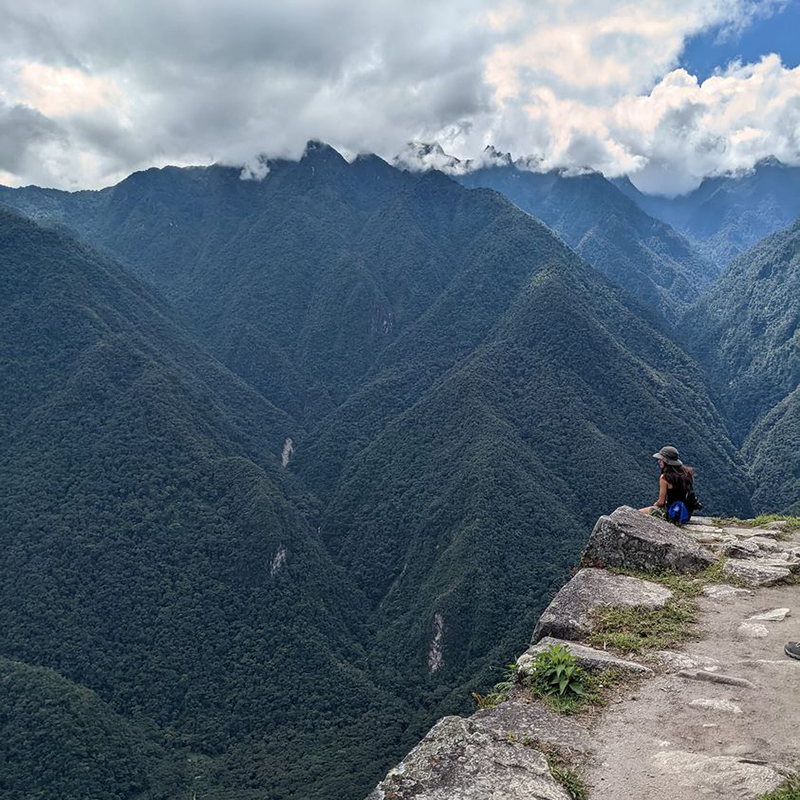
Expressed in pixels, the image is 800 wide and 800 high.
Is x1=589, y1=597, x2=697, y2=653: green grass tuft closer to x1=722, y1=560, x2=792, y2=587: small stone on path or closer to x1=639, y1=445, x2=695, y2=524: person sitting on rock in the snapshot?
x1=722, y1=560, x2=792, y2=587: small stone on path

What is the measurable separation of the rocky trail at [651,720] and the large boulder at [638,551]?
434 millimetres

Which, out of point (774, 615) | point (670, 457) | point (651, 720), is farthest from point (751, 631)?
point (670, 457)

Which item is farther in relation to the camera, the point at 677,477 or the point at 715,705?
the point at 677,477

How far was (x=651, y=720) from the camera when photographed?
7801 millimetres

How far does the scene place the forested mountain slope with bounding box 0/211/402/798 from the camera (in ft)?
282

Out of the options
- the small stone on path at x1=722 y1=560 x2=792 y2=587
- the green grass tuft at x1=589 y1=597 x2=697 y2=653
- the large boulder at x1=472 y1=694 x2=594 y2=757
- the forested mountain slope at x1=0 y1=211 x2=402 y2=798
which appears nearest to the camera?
the large boulder at x1=472 y1=694 x2=594 y2=757

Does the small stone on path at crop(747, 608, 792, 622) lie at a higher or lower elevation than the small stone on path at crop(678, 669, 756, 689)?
higher

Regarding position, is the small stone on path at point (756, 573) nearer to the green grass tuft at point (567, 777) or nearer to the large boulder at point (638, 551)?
the large boulder at point (638, 551)

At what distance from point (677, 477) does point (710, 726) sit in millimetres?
7951

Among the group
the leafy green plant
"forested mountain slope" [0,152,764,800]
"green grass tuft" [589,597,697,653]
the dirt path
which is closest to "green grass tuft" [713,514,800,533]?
"green grass tuft" [589,597,697,653]

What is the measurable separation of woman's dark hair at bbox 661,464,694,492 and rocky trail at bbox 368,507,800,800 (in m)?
2.93

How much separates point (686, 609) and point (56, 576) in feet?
363

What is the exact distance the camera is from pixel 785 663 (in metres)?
8.88

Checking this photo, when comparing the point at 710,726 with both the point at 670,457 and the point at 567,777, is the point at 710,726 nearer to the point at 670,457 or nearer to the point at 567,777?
the point at 567,777
